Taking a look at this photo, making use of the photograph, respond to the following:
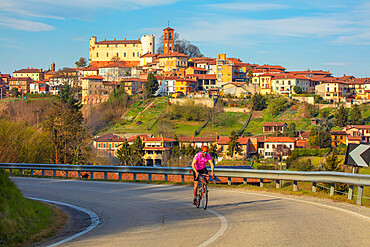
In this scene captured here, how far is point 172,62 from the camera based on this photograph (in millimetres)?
152625

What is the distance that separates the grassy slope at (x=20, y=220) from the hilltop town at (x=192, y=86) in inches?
2880

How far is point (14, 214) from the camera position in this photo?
339 inches

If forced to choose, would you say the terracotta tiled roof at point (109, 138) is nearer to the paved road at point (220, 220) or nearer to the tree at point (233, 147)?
the tree at point (233, 147)

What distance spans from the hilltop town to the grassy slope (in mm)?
73140

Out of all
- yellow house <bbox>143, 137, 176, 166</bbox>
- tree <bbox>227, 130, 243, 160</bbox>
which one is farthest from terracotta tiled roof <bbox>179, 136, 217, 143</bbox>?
tree <bbox>227, 130, 243, 160</bbox>

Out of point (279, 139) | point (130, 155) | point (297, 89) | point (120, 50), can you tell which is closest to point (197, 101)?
point (297, 89)

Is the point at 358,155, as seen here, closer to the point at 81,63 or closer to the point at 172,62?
the point at 172,62

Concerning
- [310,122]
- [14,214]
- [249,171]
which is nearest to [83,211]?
[14,214]

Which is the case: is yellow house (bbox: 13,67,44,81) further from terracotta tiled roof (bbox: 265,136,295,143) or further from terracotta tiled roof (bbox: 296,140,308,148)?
terracotta tiled roof (bbox: 296,140,308,148)

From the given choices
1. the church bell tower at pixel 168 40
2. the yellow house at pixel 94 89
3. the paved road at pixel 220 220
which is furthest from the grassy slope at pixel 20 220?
the church bell tower at pixel 168 40

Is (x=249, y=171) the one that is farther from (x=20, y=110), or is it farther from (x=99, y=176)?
(x=20, y=110)

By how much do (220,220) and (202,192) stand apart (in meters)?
1.78

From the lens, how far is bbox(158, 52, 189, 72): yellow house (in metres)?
152

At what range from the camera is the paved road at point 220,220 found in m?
7.71
